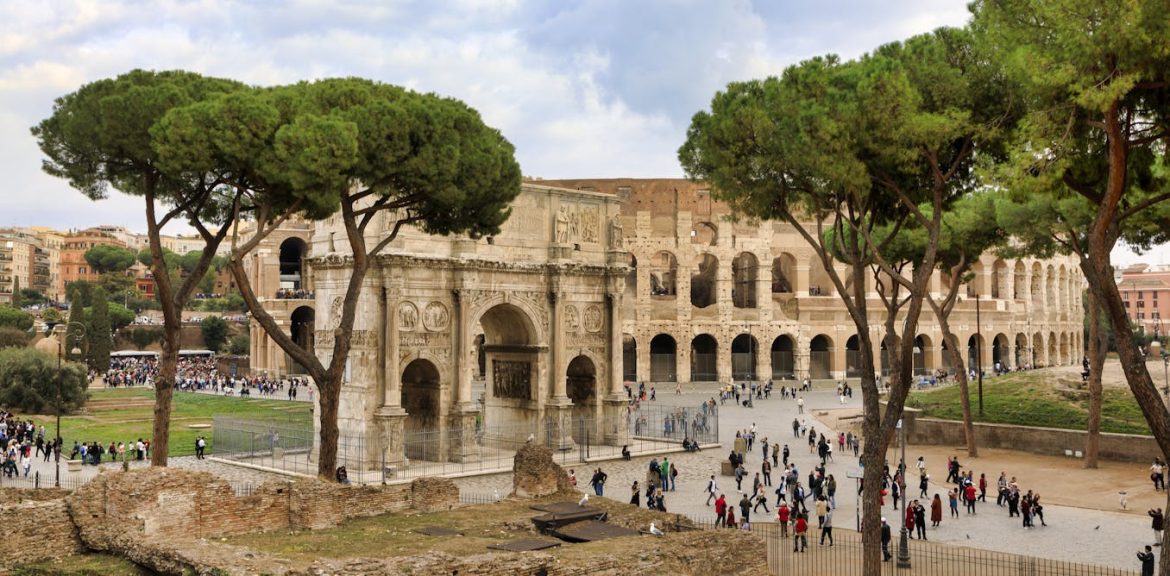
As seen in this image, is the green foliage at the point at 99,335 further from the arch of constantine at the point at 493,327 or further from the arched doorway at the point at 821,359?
the arched doorway at the point at 821,359

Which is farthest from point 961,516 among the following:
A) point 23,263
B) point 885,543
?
point 23,263

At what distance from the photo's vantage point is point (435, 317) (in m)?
26.4

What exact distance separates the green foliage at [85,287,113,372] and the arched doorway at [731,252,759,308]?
3838 centimetres

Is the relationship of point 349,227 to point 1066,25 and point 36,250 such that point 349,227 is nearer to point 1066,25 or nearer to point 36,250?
point 1066,25

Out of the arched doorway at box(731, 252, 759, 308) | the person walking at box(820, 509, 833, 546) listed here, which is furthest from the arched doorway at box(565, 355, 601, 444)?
the arched doorway at box(731, 252, 759, 308)

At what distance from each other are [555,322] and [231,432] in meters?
9.91

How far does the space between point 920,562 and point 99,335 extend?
54.4 metres

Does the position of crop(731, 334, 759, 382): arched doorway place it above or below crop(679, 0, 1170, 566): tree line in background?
below

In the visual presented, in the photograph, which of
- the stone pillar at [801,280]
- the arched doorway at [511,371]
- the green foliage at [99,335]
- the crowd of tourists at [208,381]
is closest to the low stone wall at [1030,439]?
the arched doorway at [511,371]

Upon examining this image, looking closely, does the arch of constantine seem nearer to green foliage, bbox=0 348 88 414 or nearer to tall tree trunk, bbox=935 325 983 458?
tall tree trunk, bbox=935 325 983 458

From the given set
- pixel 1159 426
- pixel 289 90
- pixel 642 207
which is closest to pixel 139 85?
pixel 289 90

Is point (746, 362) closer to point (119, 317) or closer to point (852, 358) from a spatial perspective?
point (852, 358)

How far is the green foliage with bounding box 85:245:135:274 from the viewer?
11556 centimetres

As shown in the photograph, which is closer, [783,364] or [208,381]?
[208,381]
